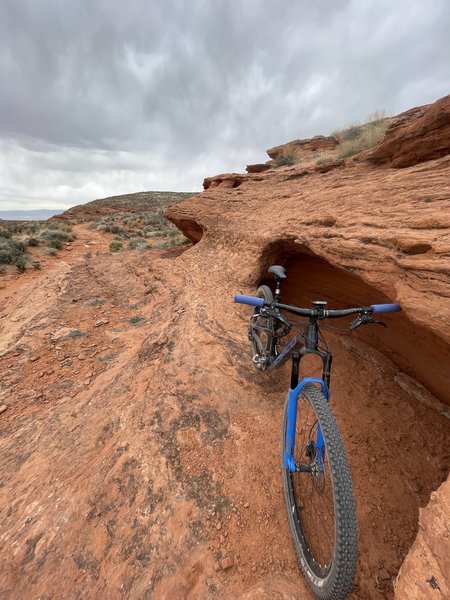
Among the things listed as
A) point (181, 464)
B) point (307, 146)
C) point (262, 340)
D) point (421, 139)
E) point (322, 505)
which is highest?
point (307, 146)

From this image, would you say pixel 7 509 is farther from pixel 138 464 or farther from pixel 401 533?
pixel 401 533

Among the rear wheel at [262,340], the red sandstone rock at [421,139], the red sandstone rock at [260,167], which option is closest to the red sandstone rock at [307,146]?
the red sandstone rock at [260,167]

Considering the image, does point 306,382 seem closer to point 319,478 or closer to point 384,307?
Result: point 319,478

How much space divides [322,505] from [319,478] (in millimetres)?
352

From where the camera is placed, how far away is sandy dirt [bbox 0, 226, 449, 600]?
2400 millimetres

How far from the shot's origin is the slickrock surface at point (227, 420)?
2.45 metres

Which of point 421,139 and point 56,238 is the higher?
point 421,139

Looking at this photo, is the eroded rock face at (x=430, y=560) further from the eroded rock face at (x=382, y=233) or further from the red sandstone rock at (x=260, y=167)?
the red sandstone rock at (x=260, y=167)

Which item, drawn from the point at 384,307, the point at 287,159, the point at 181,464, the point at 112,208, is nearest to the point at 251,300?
the point at 384,307

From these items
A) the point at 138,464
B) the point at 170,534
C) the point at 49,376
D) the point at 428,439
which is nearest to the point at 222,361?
the point at 138,464

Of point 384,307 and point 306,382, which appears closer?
point 306,382

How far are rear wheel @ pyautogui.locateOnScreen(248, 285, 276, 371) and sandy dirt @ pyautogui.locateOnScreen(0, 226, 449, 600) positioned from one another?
0.33 metres

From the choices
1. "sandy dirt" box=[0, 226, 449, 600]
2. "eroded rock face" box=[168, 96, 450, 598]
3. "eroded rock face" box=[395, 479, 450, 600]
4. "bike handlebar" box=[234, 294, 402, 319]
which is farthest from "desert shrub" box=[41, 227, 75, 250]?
"eroded rock face" box=[395, 479, 450, 600]

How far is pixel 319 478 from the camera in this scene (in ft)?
8.38
